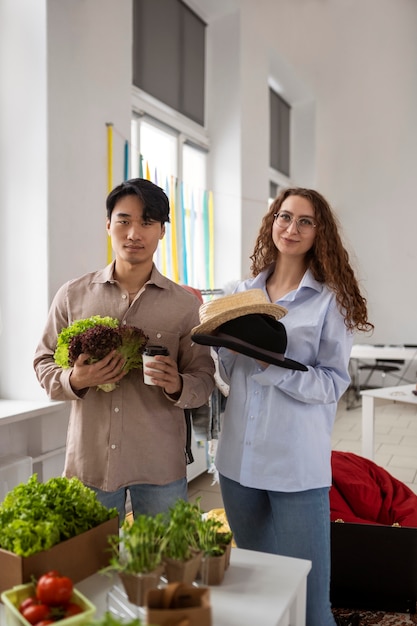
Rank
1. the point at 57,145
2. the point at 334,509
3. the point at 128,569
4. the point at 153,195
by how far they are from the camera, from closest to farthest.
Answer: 1. the point at 128,569
2. the point at 153,195
3. the point at 334,509
4. the point at 57,145

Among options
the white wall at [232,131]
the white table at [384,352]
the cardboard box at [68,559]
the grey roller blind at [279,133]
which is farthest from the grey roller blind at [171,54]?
the cardboard box at [68,559]

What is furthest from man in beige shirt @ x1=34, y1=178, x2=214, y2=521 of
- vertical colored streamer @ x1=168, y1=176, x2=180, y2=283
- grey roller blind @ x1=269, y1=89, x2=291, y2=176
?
grey roller blind @ x1=269, y1=89, x2=291, y2=176

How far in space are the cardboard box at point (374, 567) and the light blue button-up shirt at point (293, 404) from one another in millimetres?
942

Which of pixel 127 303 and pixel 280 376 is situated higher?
pixel 127 303

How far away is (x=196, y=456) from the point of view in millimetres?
4512

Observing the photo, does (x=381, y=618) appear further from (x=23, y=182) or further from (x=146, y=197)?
(x=23, y=182)

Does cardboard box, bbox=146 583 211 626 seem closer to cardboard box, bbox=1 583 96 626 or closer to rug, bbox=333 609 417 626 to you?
cardboard box, bbox=1 583 96 626

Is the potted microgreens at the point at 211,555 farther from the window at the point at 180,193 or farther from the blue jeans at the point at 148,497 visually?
the window at the point at 180,193

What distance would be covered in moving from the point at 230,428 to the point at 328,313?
48cm

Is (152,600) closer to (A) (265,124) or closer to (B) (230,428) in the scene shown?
(B) (230,428)

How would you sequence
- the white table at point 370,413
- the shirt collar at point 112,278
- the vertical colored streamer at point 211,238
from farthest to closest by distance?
the vertical colored streamer at point 211,238
the white table at point 370,413
the shirt collar at point 112,278

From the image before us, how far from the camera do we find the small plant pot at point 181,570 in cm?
117

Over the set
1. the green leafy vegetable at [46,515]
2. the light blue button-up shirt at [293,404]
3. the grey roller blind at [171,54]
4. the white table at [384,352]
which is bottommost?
the white table at [384,352]


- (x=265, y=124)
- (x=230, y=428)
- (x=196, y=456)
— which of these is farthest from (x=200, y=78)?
(x=230, y=428)
